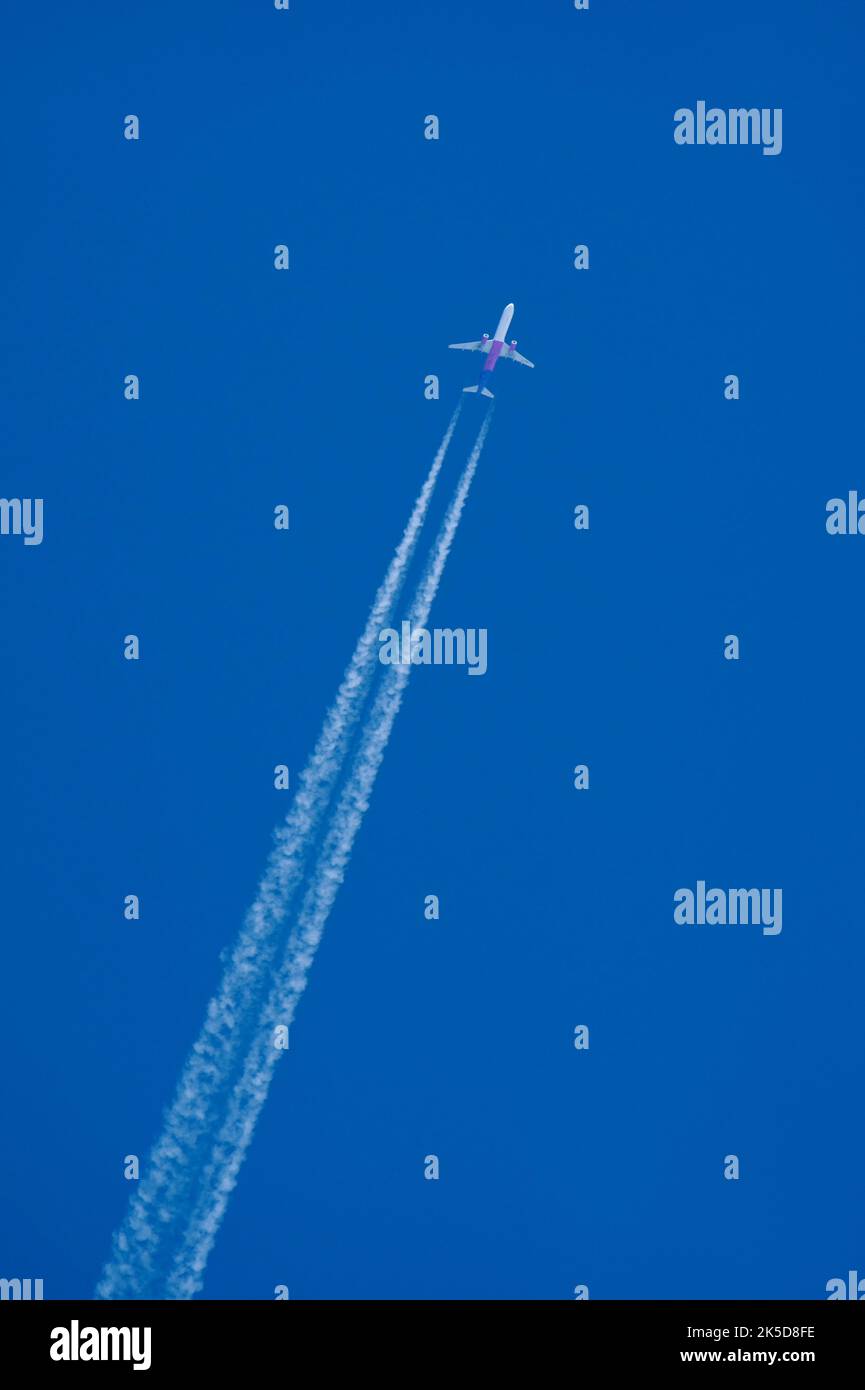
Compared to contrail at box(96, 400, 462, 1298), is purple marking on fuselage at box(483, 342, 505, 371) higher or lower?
higher

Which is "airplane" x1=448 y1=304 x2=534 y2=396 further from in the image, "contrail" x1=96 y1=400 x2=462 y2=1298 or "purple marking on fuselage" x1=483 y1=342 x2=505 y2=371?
"contrail" x1=96 y1=400 x2=462 y2=1298

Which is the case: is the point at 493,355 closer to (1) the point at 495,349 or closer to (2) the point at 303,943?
(1) the point at 495,349

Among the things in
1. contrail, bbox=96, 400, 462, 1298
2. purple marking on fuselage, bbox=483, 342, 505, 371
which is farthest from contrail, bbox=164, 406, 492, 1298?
purple marking on fuselage, bbox=483, 342, 505, 371

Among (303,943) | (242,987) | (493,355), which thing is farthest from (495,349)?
(242,987)

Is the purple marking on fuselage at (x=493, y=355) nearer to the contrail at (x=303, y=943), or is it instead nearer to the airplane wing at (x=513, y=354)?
the airplane wing at (x=513, y=354)

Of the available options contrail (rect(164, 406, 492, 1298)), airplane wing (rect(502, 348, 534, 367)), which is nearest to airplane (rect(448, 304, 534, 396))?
airplane wing (rect(502, 348, 534, 367))

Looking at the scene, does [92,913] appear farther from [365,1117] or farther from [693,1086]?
[693,1086]

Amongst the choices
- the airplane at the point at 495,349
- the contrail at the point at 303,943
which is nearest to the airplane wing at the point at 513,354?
the airplane at the point at 495,349
